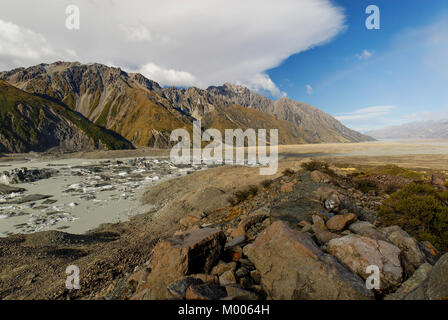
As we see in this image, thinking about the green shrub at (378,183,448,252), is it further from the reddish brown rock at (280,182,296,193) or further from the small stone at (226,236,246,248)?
the small stone at (226,236,246,248)

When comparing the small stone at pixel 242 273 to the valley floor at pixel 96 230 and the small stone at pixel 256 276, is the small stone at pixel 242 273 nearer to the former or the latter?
the small stone at pixel 256 276

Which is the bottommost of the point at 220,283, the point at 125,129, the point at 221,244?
the point at 220,283

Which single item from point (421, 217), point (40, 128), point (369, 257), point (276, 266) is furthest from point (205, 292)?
point (40, 128)

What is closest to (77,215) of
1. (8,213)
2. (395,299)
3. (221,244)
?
(8,213)

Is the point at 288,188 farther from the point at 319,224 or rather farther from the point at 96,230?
the point at 96,230

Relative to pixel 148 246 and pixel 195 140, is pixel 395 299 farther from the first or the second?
pixel 195 140
